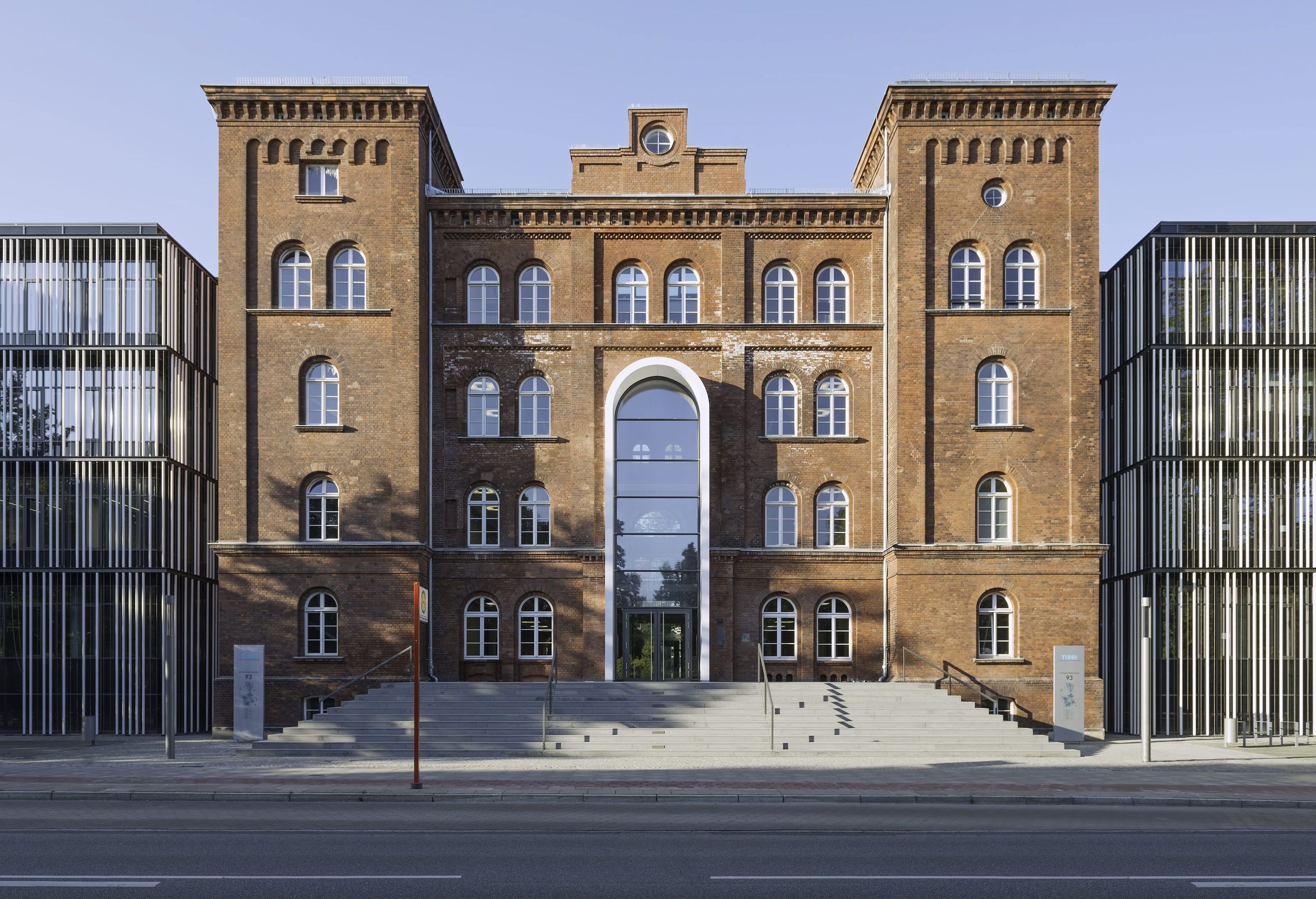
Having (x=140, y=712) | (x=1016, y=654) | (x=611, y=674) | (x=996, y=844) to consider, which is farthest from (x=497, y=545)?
(x=996, y=844)

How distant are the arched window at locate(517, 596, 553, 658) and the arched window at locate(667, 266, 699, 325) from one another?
830 centimetres

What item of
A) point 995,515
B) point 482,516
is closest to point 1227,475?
point 995,515

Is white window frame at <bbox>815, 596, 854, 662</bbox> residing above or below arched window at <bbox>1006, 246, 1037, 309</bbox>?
below

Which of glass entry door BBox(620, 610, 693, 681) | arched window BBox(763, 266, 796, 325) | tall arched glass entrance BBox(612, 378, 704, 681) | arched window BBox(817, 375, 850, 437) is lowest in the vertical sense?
glass entry door BBox(620, 610, 693, 681)

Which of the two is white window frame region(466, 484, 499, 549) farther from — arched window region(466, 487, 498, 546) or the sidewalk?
the sidewalk

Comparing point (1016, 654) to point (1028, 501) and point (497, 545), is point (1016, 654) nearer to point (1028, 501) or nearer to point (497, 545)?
point (1028, 501)

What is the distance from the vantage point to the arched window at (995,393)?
32.8m

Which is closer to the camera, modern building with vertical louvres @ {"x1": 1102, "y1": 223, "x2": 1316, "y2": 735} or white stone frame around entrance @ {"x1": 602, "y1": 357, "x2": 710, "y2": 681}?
white stone frame around entrance @ {"x1": 602, "y1": 357, "x2": 710, "y2": 681}

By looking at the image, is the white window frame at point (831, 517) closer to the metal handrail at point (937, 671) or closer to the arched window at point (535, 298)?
the metal handrail at point (937, 671)

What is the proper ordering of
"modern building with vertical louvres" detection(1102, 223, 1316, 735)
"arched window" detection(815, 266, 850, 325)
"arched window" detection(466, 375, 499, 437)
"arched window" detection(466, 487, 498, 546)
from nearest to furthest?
"arched window" detection(466, 487, 498, 546), "arched window" detection(466, 375, 499, 437), "arched window" detection(815, 266, 850, 325), "modern building with vertical louvres" detection(1102, 223, 1316, 735)

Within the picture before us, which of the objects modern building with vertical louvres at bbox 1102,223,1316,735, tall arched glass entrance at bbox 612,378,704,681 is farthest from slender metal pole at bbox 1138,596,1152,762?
tall arched glass entrance at bbox 612,378,704,681

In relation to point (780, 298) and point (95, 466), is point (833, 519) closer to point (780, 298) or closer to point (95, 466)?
point (780, 298)

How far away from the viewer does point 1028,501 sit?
32.3 metres

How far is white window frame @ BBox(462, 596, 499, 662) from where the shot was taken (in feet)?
110
